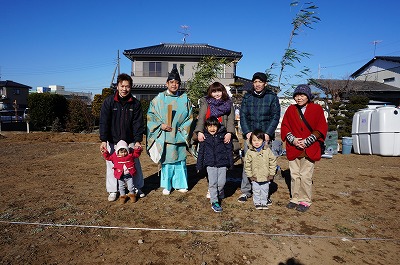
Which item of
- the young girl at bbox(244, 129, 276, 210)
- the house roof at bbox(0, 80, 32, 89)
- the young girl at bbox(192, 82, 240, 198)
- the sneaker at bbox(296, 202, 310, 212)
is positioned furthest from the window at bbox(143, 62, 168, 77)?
the house roof at bbox(0, 80, 32, 89)

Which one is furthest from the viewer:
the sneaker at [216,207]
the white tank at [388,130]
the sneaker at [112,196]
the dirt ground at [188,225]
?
the white tank at [388,130]

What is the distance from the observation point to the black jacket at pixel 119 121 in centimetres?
366

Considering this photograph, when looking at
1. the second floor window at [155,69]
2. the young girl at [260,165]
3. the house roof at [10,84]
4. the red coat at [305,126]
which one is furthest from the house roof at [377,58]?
the house roof at [10,84]

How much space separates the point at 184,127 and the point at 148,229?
177 cm

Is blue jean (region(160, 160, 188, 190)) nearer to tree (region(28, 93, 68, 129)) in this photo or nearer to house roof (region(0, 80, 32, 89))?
tree (region(28, 93, 68, 129))

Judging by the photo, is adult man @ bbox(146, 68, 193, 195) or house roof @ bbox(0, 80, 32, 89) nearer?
adult man @ bbox(146, 68, 193, 195)

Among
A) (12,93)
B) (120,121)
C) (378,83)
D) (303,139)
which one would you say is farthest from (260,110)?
(12,93)

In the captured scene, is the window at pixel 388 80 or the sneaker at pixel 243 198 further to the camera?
the window at pixel 388 80

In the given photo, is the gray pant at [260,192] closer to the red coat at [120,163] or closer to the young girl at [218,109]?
the young girl at [218,109]

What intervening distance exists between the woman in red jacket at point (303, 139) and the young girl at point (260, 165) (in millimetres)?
382

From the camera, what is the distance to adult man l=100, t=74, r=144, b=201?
3.66m

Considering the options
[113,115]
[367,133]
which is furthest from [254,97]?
[367,133]

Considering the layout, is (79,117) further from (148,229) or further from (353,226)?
(353,226)

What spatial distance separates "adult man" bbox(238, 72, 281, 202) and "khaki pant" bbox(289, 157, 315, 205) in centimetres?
55
